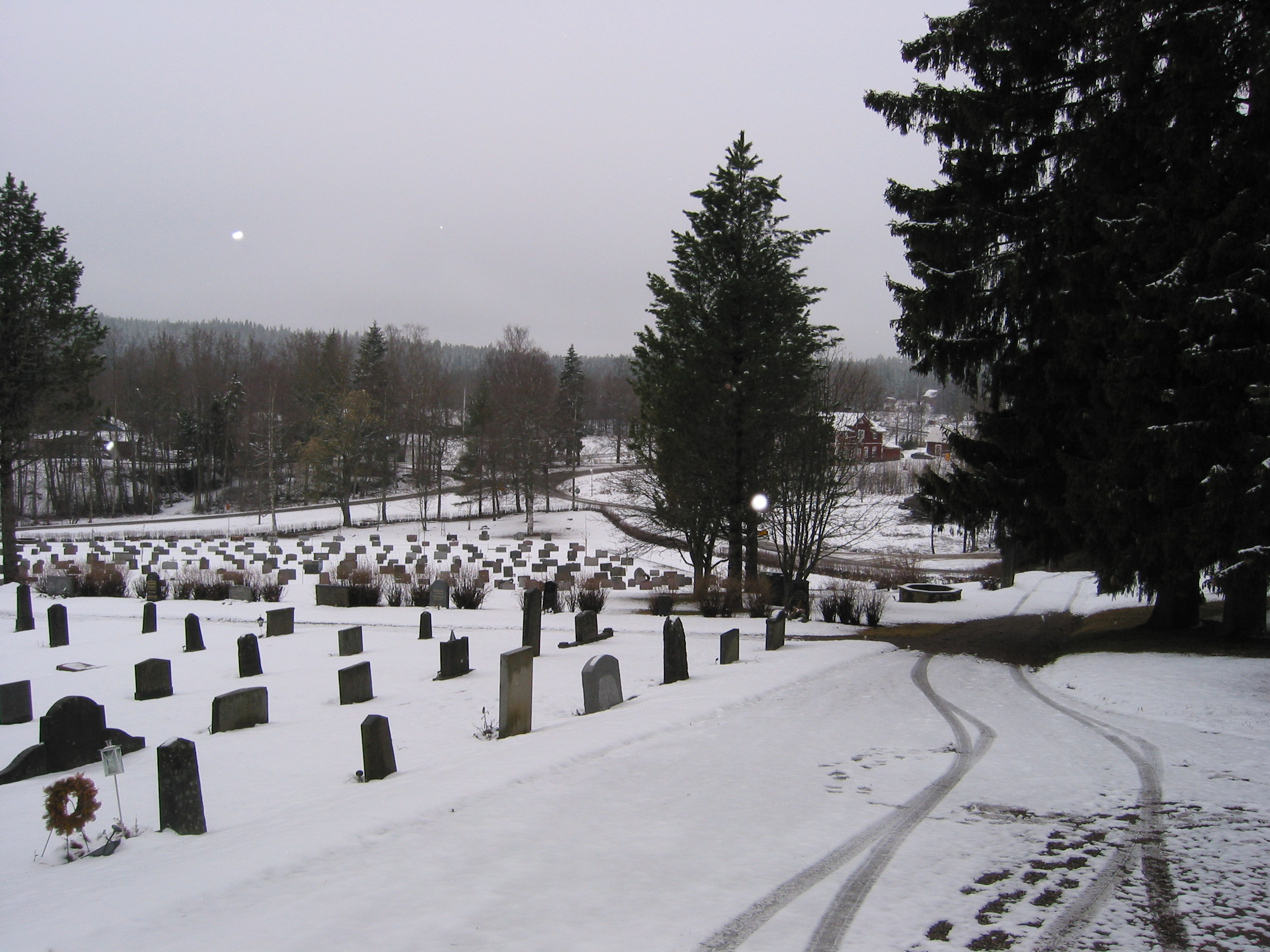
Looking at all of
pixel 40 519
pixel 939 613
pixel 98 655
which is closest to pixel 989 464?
pixel 939 613

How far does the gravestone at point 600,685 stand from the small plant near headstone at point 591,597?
8028 mm

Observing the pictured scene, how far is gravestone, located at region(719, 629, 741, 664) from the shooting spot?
12016mm

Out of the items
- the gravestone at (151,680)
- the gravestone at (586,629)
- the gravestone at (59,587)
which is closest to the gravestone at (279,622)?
the gravestone at (151,680)

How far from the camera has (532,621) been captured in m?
13.1

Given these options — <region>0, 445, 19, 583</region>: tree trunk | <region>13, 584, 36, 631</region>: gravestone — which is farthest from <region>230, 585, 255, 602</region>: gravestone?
<region>0, 445, 19, 583</region>: tree trunk

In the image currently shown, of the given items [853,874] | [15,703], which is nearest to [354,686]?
[15,703]

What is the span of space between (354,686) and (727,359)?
1415cm

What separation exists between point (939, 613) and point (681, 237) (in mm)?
12687

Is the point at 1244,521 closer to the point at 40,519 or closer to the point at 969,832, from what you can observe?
the point at 969,832

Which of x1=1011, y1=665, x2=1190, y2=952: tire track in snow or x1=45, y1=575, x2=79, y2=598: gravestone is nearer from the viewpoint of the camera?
x1=1011, y1=665, x2=1190, y2=952: tire track in snow

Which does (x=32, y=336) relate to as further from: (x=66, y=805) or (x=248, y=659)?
(x=66, y=805)

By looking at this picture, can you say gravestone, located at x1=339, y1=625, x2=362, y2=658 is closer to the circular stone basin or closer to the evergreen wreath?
the evergreen wreath

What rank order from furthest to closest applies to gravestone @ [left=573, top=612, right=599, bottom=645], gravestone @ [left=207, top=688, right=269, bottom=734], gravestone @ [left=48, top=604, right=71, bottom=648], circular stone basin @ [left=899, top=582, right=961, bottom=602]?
circular stone basin @ [left=899, top=582, right=961, bottom=602], gravestone @ [left=48, top=604, right=71, bottom=648], gravestone @ [left=573, top=612, right=599, bottom=645], gravestone @ [left=207, top=688, right=269, bottom=734]

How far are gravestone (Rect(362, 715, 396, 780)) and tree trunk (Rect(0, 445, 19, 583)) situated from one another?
83.9 ft
